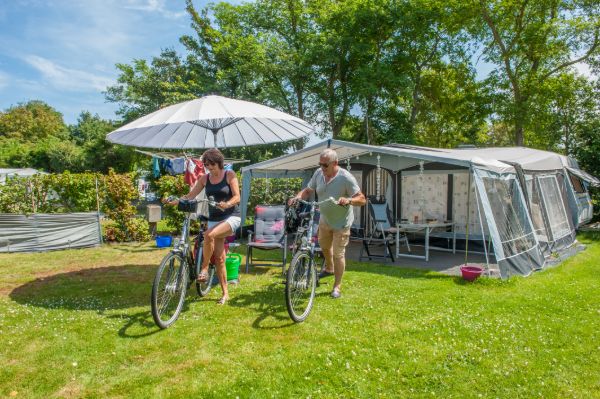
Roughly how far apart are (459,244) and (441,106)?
12.5 meters

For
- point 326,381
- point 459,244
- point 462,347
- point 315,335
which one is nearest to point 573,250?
point 459,244

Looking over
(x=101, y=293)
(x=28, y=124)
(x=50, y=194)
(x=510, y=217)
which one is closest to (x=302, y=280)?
(x=101, y=293)

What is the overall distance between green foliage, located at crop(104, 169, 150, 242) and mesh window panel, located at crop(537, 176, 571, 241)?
8216 millimetres

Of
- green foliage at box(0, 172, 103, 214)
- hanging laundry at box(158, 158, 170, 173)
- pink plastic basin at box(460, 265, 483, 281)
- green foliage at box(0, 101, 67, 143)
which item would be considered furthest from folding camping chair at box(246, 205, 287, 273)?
green foliage at box(0, 101, 67, 143)

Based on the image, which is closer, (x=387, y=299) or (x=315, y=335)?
(x=315, y=335)

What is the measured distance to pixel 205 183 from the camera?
4090 mm

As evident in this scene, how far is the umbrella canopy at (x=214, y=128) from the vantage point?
14.3 feet

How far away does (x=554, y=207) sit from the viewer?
821 centimetres

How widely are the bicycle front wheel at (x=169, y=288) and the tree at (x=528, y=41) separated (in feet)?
52.5

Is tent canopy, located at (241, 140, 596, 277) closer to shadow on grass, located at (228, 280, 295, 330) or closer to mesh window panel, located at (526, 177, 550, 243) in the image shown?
mesh window panel, located at (526, 177, 550, 243)

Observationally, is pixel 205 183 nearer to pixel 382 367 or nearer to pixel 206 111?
pixel 206 111

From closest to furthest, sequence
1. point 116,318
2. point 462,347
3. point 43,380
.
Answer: point 43,380 → point 462,347 → point 116,318

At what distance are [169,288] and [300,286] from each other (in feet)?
3.86

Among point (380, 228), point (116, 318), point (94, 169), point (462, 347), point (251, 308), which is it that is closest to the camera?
point (462, 347)
